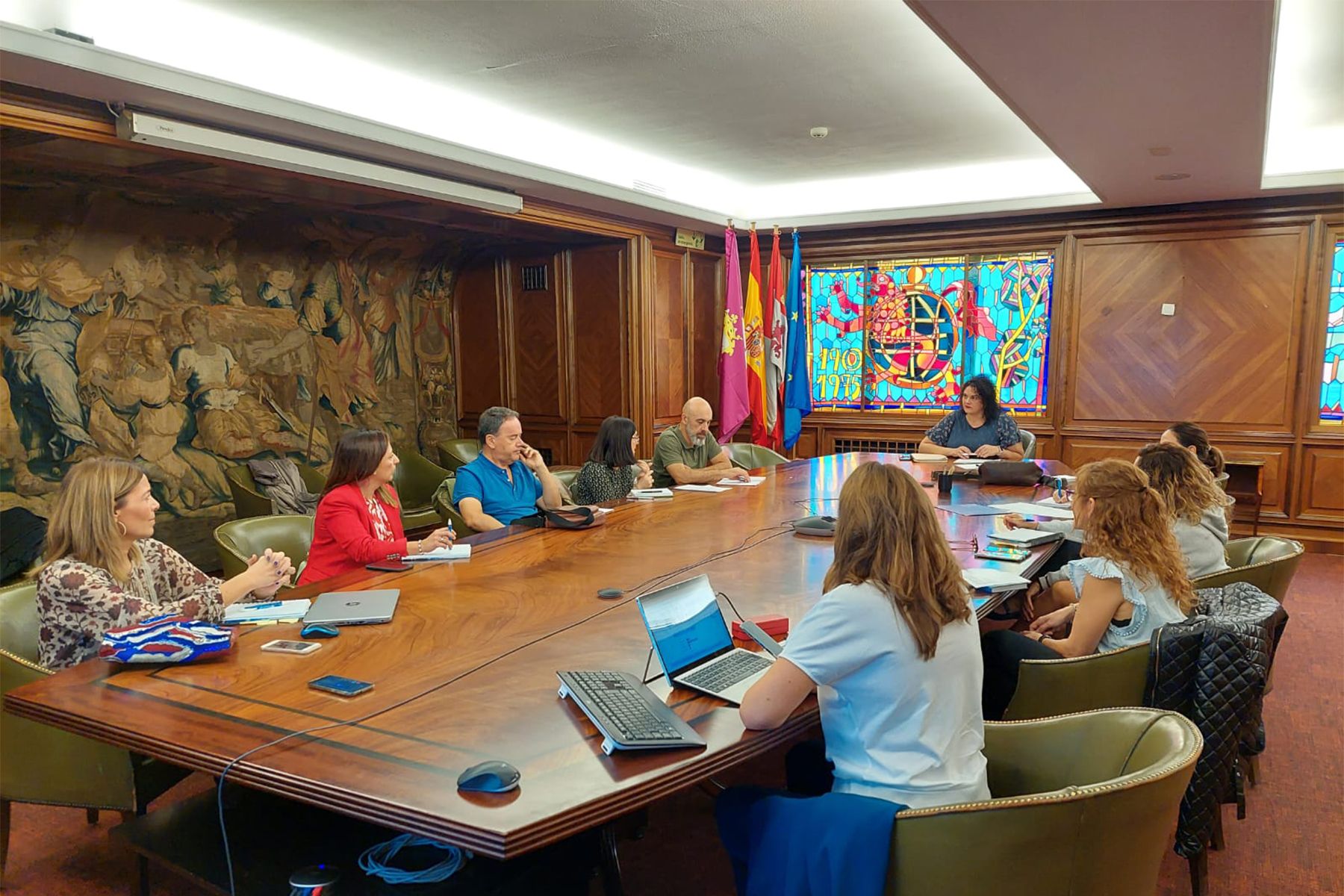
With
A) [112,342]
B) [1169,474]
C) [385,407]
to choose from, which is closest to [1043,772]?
[1169,474]

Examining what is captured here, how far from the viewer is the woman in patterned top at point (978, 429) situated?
19.0 feet

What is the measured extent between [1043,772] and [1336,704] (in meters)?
2.77

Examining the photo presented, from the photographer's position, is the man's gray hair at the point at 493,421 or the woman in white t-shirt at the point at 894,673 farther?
the man's gray hair at the point at 493,421

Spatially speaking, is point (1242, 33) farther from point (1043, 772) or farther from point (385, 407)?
point (385, 407)

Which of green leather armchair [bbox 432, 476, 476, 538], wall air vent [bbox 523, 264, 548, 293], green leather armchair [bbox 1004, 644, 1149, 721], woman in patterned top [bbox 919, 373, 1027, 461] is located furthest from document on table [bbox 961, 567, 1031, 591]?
wall air vent [bbox 523, 264, 548, 293]

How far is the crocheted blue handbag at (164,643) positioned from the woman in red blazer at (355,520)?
3.23ft

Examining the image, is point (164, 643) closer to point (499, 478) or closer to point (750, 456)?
point (499, 478)

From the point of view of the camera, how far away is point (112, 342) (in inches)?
208

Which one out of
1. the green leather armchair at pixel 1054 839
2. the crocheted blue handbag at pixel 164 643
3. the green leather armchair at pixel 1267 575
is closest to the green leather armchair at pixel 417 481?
the crocheted blue handbag at pixel 164 643

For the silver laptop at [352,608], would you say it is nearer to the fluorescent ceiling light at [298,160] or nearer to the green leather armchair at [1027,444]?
the fluorescent ceiling light at [298,160]

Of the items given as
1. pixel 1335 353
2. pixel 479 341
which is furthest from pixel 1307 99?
pixel 479 341

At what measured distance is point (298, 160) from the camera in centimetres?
448

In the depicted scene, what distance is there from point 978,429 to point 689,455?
2.00 metres

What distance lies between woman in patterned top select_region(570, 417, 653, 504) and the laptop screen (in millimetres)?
2411
